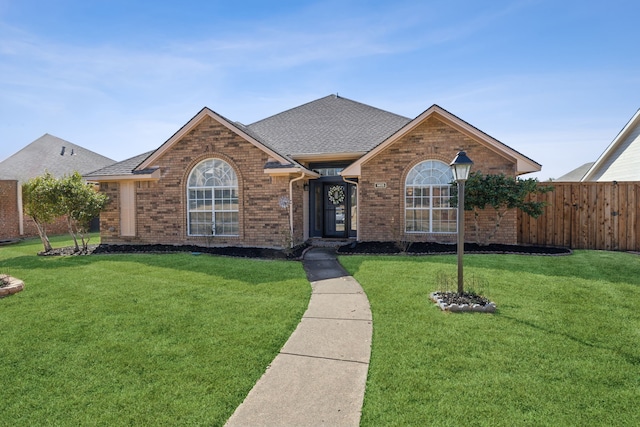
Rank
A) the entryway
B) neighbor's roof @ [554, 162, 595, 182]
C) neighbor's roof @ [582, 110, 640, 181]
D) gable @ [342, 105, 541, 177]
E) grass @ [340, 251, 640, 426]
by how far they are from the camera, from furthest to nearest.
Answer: neighbor's roof @ [554, 162, 595, 182] < neighbor's roof @ [582, 110, 640, 181] < the entryway < gable @ [342, 105, 541, 177] < grass @ [340, 251, 640, 426]

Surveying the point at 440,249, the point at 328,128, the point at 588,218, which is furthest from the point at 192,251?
the point at 588,218

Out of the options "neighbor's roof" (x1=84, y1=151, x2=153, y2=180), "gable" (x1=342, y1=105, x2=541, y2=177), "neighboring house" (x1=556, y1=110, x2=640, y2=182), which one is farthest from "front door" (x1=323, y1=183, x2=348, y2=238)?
"neighboring house" (x1=556, y1=110, x2=640, y2=182)

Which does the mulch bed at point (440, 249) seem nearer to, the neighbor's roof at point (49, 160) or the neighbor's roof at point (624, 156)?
the neighbor's roof at point (624, 156)

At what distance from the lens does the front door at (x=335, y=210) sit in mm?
13453

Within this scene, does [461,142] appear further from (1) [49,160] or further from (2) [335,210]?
(1) [49,160]

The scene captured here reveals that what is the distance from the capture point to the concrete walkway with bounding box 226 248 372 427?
2.89 metres

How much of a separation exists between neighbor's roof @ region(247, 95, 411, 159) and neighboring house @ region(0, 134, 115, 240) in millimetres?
10157

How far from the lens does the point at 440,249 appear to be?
10.4m

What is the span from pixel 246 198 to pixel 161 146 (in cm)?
350

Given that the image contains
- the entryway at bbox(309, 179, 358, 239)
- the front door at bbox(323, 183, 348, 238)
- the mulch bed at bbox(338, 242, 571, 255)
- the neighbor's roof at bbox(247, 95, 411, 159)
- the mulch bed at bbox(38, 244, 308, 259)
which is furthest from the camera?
the front door at bbox(323, 183, 348, 238)

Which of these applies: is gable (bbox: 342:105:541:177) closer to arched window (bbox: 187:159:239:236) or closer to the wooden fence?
the wooden fence

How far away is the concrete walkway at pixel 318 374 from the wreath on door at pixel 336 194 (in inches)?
307

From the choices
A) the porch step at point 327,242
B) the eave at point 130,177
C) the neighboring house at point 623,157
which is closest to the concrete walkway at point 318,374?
the porch step at point 327,242

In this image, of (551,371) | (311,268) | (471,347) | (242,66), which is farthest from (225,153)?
(551,371)
